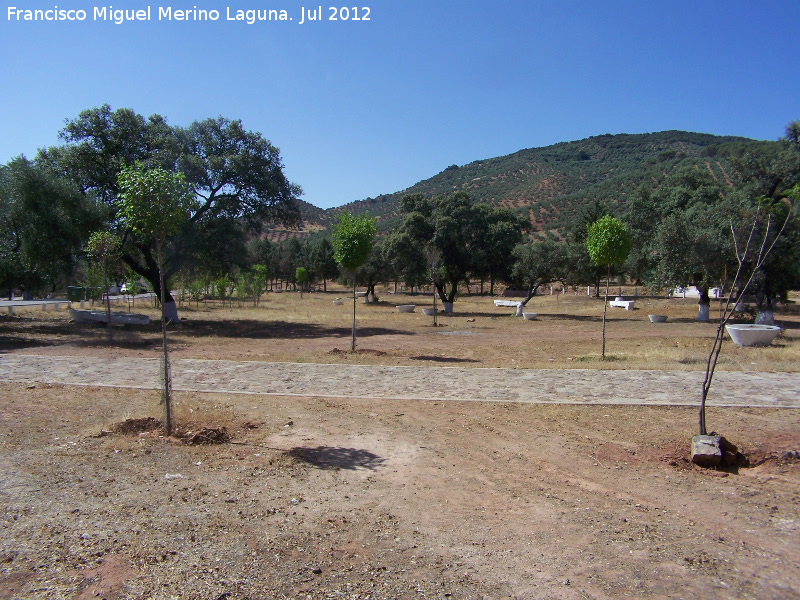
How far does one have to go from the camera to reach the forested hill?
72125 mm

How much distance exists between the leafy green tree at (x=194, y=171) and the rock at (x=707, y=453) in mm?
18657

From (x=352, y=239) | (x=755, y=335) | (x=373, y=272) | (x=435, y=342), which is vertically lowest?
(x=435, y=342)

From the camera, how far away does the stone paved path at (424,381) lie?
352 inches

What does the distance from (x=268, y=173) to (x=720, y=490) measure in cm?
2069

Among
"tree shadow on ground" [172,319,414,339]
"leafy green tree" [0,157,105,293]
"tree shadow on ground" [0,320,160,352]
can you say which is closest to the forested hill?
"tree shadow on ground" [172,319,414,339]

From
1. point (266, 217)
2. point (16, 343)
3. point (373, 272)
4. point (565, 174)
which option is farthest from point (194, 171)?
point (565, 174)

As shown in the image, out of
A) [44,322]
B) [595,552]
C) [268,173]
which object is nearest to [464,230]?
[268,173]

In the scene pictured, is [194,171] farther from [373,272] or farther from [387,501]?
[373,272]

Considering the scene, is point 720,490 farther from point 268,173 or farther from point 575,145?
point 575,145

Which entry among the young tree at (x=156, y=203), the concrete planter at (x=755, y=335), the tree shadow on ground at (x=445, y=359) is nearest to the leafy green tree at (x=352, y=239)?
the tree shadow on ground at (x=445, y=359)

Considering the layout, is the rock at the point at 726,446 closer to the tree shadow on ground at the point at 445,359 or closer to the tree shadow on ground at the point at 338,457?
the tree shadow on ground at the point at 338,457

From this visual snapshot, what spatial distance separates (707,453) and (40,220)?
60.6ft

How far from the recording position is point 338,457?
19.3 feet

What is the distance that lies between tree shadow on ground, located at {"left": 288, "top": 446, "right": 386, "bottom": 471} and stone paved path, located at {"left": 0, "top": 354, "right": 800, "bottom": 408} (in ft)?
9.12
